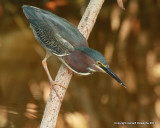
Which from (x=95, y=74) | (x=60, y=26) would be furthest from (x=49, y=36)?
(x=95, y=74)

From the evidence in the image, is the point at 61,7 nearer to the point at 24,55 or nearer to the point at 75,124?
the point at 24,55

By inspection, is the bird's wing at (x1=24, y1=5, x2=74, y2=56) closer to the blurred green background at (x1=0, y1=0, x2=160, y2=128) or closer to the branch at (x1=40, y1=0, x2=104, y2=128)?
the branch at (x1=40, y1=0, x2=104, y2=128)

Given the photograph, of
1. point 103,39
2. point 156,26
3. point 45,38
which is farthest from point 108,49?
point 45,38

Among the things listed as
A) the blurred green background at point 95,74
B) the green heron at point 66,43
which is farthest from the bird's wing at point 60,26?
the blurred green background at point 95,74

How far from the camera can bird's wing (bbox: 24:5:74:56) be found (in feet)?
2.85

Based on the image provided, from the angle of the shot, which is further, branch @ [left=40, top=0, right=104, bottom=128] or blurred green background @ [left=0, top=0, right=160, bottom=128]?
blurred green background @ [left=0, top=0, right=160, bottom=128]

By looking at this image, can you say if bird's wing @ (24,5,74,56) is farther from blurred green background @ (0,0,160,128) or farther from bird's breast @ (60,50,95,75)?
blurred green background @ (0,0,160,128)

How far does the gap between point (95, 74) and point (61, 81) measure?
89 centimetres

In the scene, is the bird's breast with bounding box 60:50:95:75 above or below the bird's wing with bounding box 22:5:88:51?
below

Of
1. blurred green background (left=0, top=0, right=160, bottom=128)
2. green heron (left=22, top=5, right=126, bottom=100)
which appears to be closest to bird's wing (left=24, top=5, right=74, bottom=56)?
green heron (left=22, top=5, right=126, bottom=100)

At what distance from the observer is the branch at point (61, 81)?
86cm

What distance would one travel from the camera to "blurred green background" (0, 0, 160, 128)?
1.56 m

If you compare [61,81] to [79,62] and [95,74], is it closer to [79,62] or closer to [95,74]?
[79,62]

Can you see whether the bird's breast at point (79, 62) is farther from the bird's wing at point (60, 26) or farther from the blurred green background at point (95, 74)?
the blurred green background at point (95, 74)
